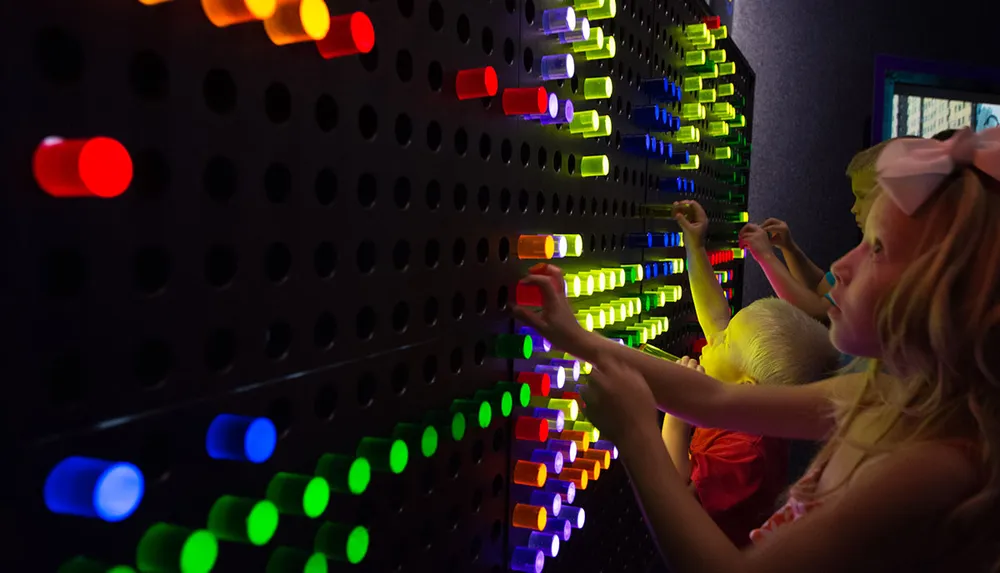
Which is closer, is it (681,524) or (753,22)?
(681,524)

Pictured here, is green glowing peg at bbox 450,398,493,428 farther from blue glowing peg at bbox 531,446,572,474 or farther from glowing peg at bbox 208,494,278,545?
glowing peg at bbox 208,494,278,545

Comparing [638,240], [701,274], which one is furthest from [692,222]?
[638,240]

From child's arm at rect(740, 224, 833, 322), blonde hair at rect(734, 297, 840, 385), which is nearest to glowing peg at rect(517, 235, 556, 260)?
blonde hair at rect(734, 297, 840, 385)

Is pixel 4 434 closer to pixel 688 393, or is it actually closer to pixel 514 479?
pixel 514 479

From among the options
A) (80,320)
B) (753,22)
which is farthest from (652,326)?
(753,22)

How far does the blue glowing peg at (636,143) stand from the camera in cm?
111

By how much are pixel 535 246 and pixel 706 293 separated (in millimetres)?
795

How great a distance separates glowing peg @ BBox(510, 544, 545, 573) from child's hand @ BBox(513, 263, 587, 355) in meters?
0.24

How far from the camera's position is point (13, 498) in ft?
1.03

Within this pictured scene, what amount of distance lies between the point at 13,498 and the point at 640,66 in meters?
1.07

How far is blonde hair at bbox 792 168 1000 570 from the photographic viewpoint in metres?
0.59

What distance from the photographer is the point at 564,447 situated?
2.89 ft

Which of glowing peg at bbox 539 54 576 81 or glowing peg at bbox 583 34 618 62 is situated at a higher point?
glowing peg at bbox 583 34 618 62

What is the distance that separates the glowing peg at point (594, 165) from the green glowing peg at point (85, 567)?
735 millimetres
